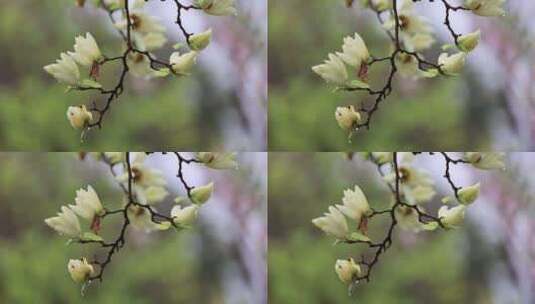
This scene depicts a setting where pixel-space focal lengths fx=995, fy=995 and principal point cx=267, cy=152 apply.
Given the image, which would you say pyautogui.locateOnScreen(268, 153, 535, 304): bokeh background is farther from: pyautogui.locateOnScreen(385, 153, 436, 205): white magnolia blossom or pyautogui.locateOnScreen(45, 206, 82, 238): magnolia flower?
pyautogui.locateOnScreen(45, 206, 82, 238): magnolia flower

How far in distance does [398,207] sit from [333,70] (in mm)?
348

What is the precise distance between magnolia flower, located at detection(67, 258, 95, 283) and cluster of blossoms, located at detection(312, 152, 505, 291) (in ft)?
1.77

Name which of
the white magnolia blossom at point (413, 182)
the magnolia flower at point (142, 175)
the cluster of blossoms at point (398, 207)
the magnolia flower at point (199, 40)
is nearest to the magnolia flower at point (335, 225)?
the cluster of blossoms at point (398, 207)

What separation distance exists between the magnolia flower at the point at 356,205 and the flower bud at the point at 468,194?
0.70 feet

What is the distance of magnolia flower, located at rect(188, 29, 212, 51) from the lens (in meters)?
2.27

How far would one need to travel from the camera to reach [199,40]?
2.26 meters

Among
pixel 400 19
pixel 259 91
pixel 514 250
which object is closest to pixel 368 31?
pixel 400 19

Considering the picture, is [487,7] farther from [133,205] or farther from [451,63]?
[133,205]

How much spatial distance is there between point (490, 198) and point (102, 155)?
2.94 feet

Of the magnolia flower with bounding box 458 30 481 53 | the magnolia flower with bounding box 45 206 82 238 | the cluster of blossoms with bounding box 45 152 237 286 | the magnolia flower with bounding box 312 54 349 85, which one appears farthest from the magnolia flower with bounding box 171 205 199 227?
the magnolia flower with bounding box 458 30 481 53

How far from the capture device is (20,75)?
2.27 m

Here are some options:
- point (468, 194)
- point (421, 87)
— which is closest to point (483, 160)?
point (468, 194)

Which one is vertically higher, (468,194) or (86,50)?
(86,50)

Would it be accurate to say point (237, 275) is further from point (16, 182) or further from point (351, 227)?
point (16, 182)
